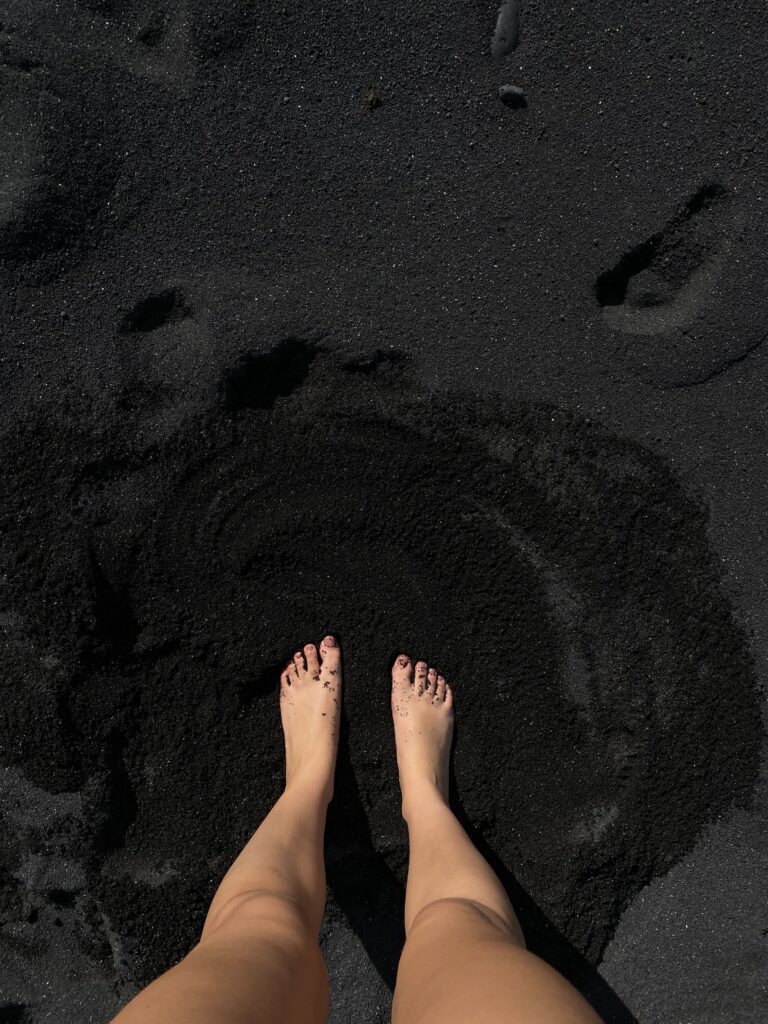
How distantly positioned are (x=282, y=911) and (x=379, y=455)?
1.28 metres

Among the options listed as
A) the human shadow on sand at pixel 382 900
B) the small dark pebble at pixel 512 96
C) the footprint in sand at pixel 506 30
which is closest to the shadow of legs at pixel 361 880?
the human shadow on sand at pixel 382 900

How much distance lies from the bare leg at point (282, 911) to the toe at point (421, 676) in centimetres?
25

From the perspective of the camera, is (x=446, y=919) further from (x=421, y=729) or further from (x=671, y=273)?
(x=671, y=273)

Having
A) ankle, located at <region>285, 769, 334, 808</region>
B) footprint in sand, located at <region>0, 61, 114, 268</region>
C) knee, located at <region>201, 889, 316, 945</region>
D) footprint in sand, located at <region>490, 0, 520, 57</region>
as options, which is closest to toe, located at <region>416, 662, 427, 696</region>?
ankle, located at <region>285, 769, 334, 808</region>

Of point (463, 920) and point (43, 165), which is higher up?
point (43, 165)

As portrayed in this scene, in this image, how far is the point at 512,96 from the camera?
197 cm

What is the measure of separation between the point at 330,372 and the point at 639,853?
183cm

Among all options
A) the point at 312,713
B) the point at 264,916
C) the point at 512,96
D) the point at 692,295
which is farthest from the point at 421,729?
the point at 512,96

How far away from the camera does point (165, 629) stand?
2.01 metres

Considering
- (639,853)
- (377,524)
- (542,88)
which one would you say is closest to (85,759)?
(377,524)

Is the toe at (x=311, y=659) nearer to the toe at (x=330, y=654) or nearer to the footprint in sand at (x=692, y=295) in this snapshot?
the toe at (x=330, y=654)

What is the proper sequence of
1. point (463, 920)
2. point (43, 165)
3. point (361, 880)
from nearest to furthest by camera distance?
point (463, 920)
point (43, 165)
point (361, 880)

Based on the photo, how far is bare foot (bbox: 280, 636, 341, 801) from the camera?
6.51 ft

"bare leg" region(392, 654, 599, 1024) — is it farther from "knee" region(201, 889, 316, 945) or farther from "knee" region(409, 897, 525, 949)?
"knee" region(201, 889, 316, 945)
